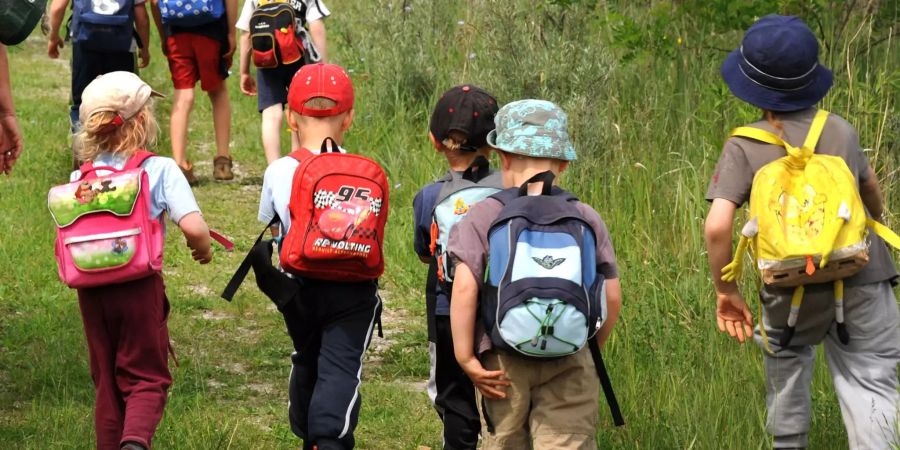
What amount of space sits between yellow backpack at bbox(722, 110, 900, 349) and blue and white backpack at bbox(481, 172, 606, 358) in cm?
51

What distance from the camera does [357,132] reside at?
9.92 m

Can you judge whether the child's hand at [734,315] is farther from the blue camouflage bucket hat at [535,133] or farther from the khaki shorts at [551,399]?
the blue camouflage bucket hat at [535,133]

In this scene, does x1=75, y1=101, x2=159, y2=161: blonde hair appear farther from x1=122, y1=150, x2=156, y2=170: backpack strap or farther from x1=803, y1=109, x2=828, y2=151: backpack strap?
x1=803, y1=109, x2=828, y2=151: backpack strap

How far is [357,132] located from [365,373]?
398 centimetres

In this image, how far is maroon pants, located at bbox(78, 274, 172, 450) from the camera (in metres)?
4.48

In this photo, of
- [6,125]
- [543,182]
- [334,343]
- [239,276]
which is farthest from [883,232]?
[6,125]

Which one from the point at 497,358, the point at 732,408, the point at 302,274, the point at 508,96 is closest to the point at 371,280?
the point at 302,274

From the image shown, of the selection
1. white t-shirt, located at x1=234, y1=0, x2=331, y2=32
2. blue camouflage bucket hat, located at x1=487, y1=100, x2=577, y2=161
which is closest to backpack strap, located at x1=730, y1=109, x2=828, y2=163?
blue camouflage bucket hat, located at x1=487, y1=100, x2=577, y2=161

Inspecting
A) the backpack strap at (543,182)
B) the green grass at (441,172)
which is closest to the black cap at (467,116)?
the backpack strap at (543,182)

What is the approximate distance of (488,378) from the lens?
12.9 feet

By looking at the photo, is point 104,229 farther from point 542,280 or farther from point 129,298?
point 542,280

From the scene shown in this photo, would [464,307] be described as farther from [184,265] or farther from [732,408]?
[184,265]

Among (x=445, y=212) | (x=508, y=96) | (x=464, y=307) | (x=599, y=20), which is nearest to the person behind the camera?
(x=464, y=307)

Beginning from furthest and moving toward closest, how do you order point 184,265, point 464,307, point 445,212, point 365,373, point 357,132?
point 357,132 < point 184,265 < point 365,373 < point 445,212 < point 464,307
